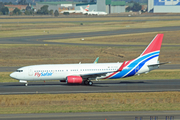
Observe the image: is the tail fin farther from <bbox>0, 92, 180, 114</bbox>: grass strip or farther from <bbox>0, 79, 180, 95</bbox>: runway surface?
<bbox>0, 92, 180, 114</bbox>: grass strip

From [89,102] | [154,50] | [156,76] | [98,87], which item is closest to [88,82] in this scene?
[98,87]

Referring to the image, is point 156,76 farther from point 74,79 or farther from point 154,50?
point 74,79

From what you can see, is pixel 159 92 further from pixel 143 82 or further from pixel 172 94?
pixel 143 82

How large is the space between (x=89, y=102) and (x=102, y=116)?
26.3 feet

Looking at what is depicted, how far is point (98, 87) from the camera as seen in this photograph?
1805 inches

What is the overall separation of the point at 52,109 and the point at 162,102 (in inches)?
523

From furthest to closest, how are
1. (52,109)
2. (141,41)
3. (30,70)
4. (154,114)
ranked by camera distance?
(141,41)
(30,70)
(52,109)
(154,114)

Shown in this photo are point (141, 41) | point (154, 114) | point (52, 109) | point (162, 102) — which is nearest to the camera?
point (154, 114)

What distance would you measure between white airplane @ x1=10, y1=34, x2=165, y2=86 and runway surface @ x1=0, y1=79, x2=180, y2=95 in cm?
136

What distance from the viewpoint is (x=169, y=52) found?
8438cm

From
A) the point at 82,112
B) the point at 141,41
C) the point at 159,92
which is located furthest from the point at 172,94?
the point at 141,41

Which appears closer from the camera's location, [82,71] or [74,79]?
[74,79]

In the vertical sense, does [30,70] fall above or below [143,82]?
above

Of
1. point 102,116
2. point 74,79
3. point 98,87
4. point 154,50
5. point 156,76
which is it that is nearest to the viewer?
point 102,116
